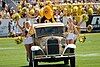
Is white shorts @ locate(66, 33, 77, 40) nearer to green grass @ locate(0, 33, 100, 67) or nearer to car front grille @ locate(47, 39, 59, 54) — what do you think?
car front grille @ locate(47, 39, 59, 54)

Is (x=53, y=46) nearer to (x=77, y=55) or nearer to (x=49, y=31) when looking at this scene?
(x=49, y=31)

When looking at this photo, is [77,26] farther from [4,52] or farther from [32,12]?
[4,52]

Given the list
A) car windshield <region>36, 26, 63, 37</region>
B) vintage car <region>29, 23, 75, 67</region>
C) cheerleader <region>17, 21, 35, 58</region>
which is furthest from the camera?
car windshield <region>36, 26, 63, 37</region>

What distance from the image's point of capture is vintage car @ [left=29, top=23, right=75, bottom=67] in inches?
703

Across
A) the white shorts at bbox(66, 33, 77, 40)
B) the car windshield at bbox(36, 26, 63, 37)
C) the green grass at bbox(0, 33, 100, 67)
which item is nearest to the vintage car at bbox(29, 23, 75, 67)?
the car windshield at bbox(36, 26, 63, 37)

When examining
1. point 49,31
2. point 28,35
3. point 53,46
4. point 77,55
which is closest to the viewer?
point 53,46

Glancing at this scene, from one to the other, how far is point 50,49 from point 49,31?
1.13m

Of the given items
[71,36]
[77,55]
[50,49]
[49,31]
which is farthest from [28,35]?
Result: [77,55]

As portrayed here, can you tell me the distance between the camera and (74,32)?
19547mm

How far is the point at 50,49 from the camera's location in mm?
18125

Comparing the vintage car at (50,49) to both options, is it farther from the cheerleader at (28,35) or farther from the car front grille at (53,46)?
the cheerleader at (28,35)

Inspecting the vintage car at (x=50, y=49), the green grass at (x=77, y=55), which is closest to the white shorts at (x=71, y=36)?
the vintage car at (x=50, y=49)

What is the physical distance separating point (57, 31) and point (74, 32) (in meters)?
0.85

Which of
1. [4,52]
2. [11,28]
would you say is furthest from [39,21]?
[11,28]
